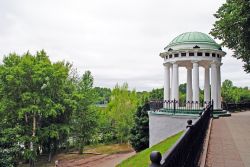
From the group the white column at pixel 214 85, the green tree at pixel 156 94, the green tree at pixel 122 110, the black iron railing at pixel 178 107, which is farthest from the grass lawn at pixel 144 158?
the green tree at pixel 156 94

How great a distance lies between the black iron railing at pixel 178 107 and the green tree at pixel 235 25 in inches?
224

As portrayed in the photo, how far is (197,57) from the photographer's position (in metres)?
22.8

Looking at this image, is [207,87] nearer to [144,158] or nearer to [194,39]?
[194,39]

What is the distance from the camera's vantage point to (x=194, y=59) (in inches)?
898

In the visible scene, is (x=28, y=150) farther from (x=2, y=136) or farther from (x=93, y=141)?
(x=93, y=141)

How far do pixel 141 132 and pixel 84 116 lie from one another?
1325 centimetres

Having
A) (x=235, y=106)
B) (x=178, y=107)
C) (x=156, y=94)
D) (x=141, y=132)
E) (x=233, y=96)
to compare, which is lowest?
(x=141, y=132)

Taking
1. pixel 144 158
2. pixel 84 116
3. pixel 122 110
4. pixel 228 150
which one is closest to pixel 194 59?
pixel 144 158

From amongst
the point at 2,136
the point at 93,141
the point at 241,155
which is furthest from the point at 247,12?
the point at 93,141

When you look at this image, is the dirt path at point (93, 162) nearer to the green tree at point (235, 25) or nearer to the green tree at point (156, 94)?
the green tree at point (235, 25)

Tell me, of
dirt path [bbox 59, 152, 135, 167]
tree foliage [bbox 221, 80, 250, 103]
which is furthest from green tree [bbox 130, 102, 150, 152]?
tree foliage [bbox 221, 80, 250, 103]

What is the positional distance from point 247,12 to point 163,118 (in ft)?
33.5

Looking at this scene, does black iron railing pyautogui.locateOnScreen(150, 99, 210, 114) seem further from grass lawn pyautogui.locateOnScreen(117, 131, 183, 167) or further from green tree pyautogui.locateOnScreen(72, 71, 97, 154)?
green tree pyautogui.locateOnScreen(72, 71, 97, 154)

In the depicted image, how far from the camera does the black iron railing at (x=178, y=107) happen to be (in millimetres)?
21198
